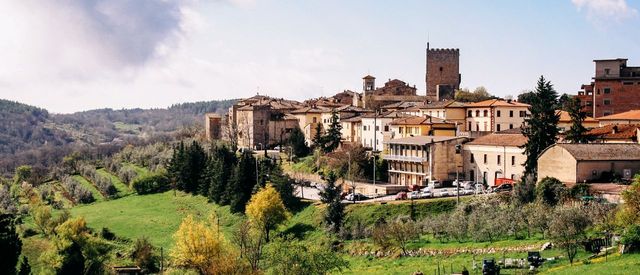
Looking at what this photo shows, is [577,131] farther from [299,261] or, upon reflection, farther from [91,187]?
[91,187]

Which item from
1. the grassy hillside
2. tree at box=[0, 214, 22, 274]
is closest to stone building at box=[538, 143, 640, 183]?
the grassy hillside

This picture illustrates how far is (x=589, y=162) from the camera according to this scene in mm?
48062

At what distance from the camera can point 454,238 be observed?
45.2m

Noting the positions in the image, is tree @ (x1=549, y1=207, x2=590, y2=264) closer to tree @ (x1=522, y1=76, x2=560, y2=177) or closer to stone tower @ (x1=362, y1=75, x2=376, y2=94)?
tree @ (x1=522, y1=76, x2=560, y2=177)

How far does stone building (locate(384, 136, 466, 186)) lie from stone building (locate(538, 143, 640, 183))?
10.4 meters

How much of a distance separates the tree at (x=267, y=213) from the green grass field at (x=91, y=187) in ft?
122

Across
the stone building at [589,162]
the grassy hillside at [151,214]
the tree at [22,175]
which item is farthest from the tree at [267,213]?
the tree at [22,175]

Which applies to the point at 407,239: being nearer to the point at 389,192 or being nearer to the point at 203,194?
the point at 389,192

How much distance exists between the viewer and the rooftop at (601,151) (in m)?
48.3

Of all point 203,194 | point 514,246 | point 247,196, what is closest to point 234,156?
point 203,194

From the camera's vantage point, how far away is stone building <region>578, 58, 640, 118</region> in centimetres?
7525

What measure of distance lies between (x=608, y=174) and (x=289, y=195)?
22533mm

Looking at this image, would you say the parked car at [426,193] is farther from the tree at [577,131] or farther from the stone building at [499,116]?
the stone building at [499,116]

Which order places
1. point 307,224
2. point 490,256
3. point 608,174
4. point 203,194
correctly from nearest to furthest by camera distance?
point 490,256 < point 608,174 < point 307,224 < point 203,194
